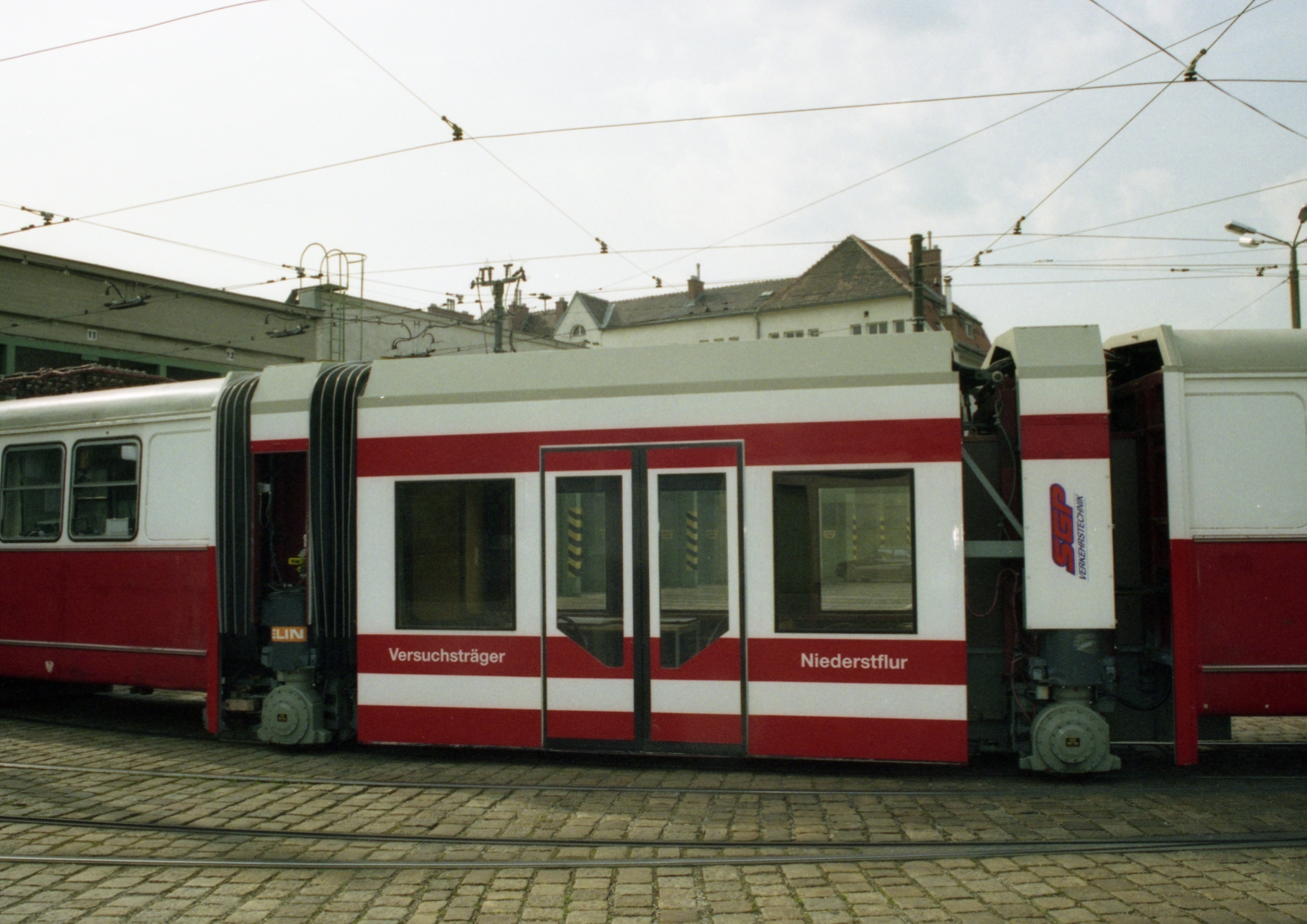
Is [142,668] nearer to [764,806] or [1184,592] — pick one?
[764,806]

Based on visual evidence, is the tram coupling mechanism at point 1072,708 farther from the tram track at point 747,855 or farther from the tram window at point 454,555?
the tram window at point 454,555

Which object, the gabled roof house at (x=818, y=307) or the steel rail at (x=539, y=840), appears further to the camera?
the gabled roof house at (x=818, y=307)

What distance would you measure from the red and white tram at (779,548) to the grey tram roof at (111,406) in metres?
0.70

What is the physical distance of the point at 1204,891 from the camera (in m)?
4.79

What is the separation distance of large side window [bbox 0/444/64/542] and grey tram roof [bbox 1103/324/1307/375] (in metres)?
9.90

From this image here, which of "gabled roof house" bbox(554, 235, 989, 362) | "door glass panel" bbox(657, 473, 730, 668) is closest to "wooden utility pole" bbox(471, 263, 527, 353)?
"gabled roof house" bbox(554, 235, 989, 362)

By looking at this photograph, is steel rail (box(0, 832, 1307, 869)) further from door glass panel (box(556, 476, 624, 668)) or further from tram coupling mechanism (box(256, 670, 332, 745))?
tram coupling mechanism (box(256, 670, 332, 745))

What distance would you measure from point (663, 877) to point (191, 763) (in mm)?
4681

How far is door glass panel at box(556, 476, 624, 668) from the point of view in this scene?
A: 7.32m

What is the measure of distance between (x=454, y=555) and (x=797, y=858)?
3626 millimetres

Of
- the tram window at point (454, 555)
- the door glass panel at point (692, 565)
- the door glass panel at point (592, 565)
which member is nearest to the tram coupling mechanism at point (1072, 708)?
the door glass panel at point (692, 565)

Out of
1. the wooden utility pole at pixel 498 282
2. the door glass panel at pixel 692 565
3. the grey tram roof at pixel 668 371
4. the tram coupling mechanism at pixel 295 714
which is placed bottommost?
the tram coupling mechanism at pixel 295 714

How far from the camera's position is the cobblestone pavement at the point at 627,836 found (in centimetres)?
474

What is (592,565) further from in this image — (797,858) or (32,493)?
(32,493)
